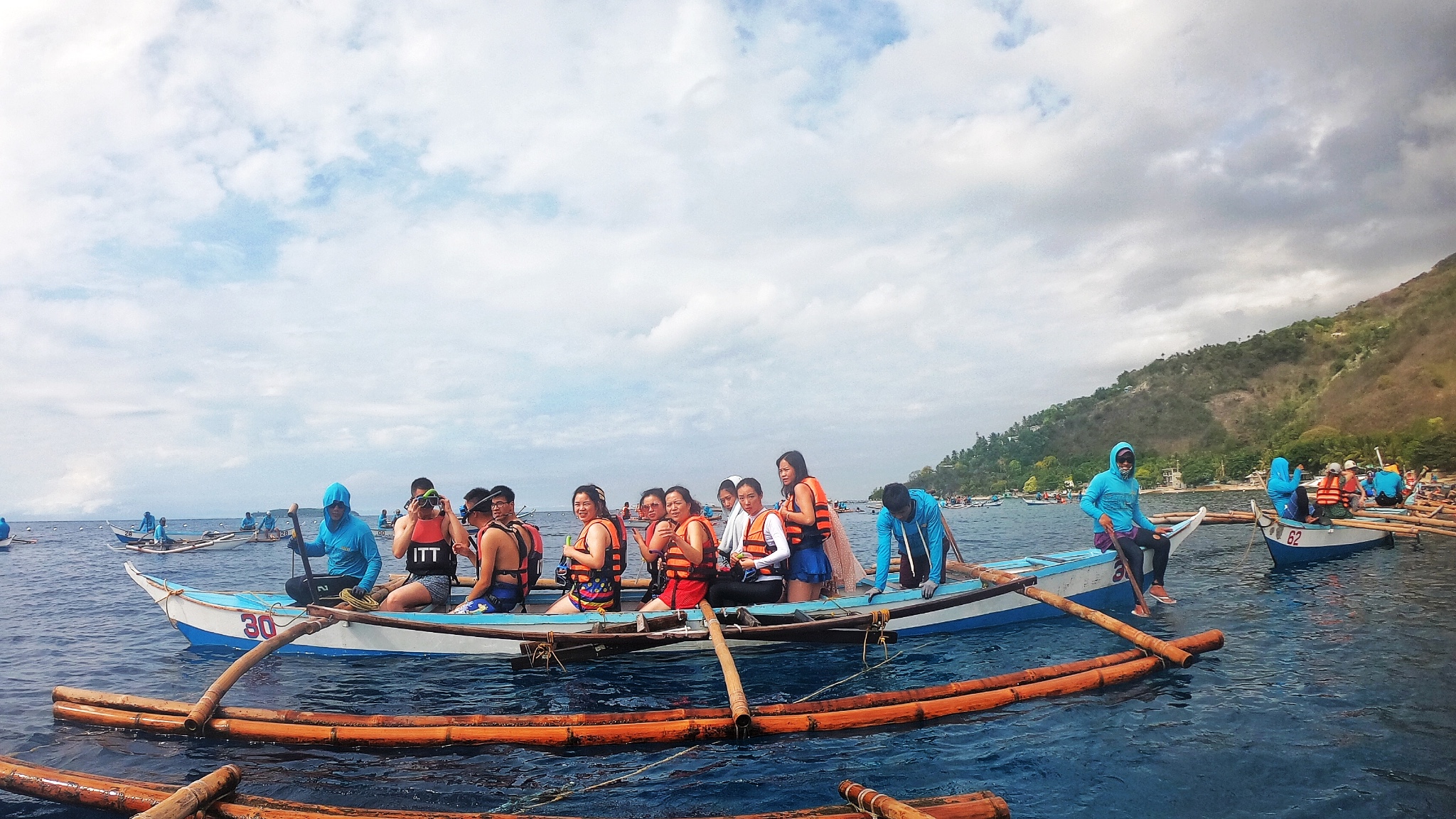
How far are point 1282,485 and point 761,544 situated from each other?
1533cm

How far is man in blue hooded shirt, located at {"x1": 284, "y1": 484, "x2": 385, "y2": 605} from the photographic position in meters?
10.8

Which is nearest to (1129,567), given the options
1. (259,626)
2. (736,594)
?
(736,594)

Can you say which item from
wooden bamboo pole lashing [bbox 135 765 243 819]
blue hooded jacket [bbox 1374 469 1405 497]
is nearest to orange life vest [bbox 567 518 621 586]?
wooden bamboo pole lashing [bbox 135 765 243 819]

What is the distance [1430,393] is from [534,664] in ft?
315

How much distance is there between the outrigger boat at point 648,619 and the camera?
9266mm

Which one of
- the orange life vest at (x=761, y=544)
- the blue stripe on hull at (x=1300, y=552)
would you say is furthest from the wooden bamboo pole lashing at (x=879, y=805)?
the blue stripe on hull at (x=1300, y=552)

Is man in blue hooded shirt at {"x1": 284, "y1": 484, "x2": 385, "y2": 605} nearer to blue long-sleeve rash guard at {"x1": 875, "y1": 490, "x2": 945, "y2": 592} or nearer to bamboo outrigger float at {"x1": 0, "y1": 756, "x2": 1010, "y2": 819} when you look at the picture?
bamboo outrigger float at {"x1": 0, "y1": 756, "x2": 1010, "y2": 819}

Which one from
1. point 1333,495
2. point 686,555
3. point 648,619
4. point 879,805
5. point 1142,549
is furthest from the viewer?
point 1333,495

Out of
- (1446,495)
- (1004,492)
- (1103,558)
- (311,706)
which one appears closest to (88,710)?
(311,706)

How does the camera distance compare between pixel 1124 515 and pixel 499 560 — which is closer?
pixel 499 560

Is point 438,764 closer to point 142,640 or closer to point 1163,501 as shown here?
point 142,640

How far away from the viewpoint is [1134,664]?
788 centimetres

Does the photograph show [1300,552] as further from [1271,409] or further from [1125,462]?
[1271,409]

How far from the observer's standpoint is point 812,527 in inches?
412
